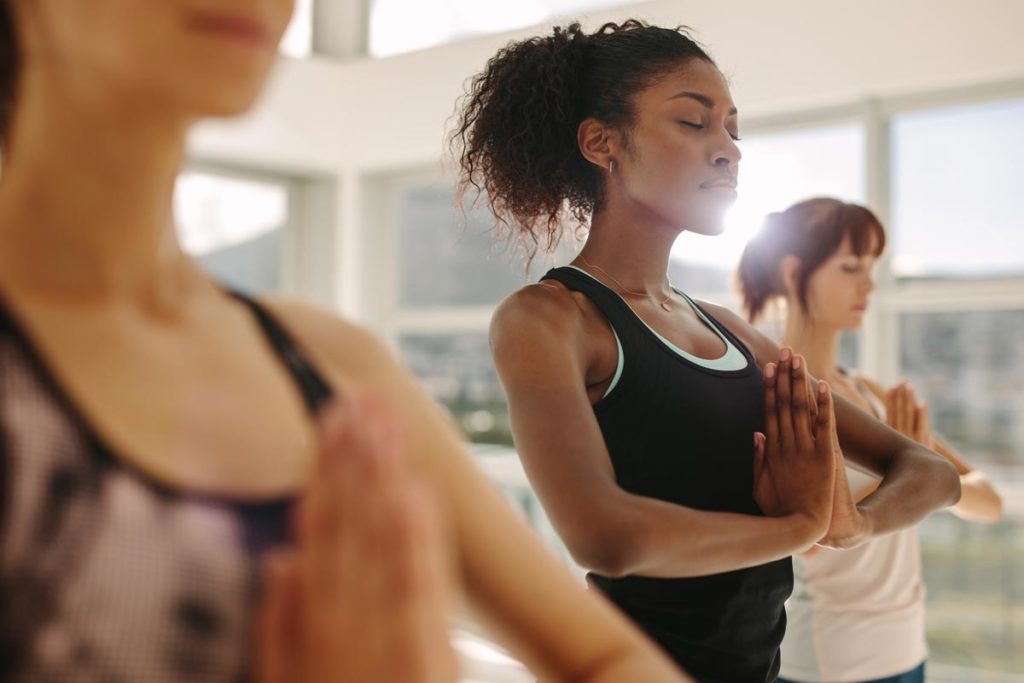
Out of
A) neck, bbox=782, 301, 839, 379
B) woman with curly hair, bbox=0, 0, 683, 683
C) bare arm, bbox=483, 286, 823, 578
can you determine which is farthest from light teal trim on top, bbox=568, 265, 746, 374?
neck, bbox=782, 301, 839, 379

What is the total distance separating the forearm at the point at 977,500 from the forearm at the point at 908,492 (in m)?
0.95

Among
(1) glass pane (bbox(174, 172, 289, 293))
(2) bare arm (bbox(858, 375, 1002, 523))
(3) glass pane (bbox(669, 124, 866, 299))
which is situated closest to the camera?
(2) bare arm (bbox(858, 375, 1002, 523))

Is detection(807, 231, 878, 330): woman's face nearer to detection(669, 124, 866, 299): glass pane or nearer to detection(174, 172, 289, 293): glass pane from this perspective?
detection(669, 124, 866, 299): glass pane

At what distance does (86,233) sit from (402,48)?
16.9 ft

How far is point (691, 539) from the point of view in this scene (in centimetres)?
96

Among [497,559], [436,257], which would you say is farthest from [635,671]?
[436,257]

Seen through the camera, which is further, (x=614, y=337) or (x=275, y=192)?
(x=275, y=192)

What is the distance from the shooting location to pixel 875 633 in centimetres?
194

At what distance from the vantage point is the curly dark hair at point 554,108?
1.22 meters

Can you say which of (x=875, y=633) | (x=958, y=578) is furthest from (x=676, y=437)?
(x=958, y=578)

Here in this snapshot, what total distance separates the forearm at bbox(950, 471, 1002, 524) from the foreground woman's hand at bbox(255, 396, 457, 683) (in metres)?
2.06

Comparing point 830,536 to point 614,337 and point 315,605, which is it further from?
point 315,605

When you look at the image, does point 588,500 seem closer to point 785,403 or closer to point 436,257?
point 785,403

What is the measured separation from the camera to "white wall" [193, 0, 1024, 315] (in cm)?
366
